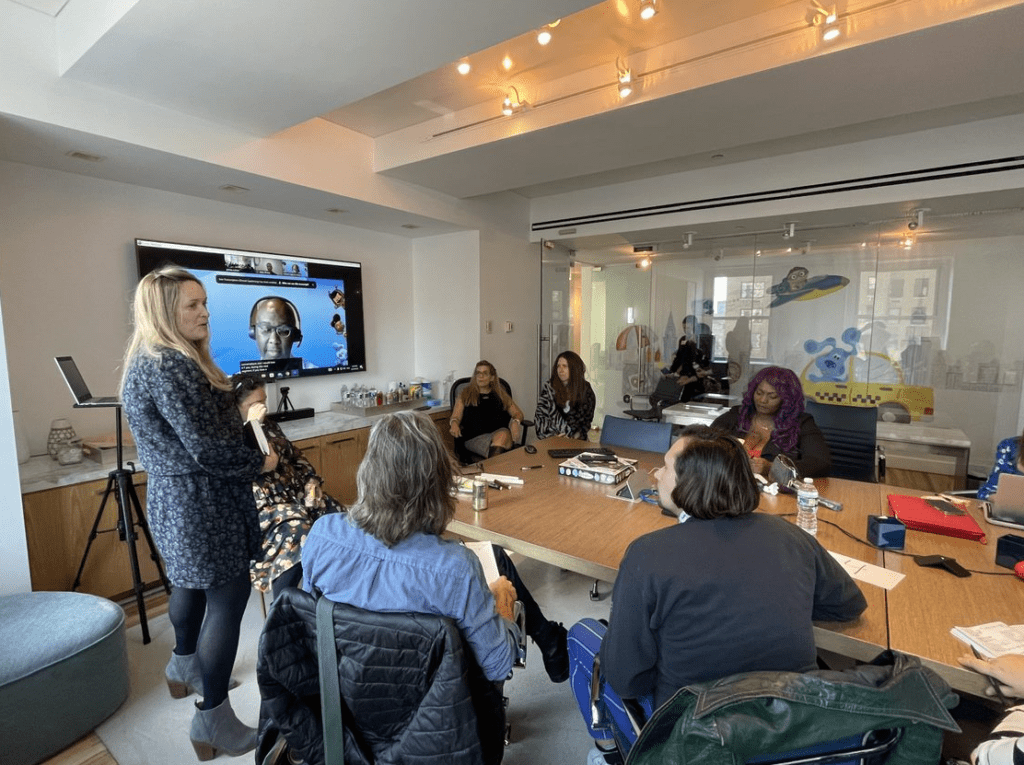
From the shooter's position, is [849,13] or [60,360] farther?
[60,360]

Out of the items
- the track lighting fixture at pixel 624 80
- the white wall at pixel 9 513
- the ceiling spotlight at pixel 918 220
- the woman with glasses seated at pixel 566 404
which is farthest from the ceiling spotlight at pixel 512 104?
the ceiling spotlight at pixel 918 220

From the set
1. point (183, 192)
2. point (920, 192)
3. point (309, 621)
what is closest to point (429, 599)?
point (309, 621)

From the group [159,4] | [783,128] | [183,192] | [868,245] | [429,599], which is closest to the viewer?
[429,599]

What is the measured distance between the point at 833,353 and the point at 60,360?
18.0 feet

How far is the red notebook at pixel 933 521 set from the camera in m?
1.71

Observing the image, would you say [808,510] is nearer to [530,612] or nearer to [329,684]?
[530,612]

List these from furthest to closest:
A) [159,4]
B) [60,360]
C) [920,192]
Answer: [920,192], [60,360], [159,4]

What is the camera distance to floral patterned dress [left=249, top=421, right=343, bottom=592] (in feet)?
6.77

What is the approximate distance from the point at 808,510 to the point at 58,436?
3554 mm

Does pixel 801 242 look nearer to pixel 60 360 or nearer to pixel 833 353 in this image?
pixel 833 353

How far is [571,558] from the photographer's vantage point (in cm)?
164

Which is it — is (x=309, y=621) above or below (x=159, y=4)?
Result: below

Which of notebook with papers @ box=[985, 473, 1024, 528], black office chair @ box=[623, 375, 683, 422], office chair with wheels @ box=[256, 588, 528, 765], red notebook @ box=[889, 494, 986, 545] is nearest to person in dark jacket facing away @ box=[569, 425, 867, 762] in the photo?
office chair with wheels @ box=[256, 588, 528, 765]

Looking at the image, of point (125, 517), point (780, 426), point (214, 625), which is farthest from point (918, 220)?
point (125, 517)
